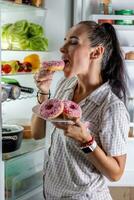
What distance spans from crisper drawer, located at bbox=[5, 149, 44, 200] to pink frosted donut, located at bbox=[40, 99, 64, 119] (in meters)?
0.42

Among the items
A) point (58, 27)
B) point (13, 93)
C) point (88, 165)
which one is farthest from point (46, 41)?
point (88, 165)

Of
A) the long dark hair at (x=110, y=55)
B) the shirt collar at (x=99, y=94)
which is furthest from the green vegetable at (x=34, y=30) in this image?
the shirt collar at (x=99, y=94)

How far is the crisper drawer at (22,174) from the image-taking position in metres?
1.51

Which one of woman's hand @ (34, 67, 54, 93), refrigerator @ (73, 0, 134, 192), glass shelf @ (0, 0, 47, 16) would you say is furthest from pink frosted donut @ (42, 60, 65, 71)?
refrigerator @ (73, 0, 134, 192)

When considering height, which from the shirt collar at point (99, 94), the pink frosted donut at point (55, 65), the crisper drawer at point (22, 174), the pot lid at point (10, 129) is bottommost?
the crisper drawer at point (22, 174)

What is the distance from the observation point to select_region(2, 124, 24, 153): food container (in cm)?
141

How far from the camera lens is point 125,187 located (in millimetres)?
2176

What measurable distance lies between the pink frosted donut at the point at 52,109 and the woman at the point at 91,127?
5cm

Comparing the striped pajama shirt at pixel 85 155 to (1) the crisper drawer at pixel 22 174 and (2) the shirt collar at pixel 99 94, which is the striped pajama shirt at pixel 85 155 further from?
(1) the crisper drawer at pixel 22 174

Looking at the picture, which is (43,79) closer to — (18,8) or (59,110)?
(59,110)

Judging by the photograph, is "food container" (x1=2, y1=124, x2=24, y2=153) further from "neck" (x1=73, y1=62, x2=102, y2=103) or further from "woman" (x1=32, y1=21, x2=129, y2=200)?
"neck" (x1=73, y1=62, x2=102, y2=103)

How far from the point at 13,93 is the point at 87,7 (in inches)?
27.1

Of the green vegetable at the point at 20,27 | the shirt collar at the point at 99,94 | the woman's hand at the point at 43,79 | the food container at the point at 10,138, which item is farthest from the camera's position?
the green vegetable at the point at 20,27

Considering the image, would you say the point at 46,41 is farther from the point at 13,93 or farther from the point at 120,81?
the point at 120,81
